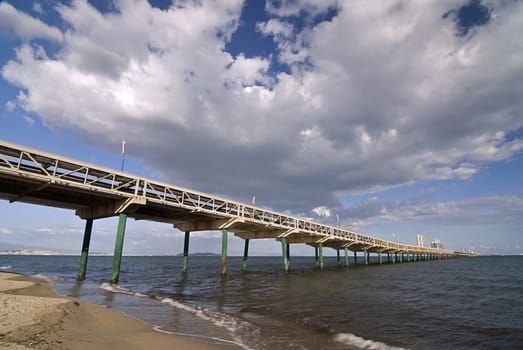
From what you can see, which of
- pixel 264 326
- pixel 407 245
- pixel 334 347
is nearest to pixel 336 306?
pixel 264 326

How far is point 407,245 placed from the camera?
8394 cm

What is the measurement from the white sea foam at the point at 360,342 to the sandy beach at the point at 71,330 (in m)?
3.60

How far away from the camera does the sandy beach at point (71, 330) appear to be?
553 cm

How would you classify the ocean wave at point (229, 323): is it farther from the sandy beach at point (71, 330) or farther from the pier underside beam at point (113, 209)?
the pier underside beam at point (113, 209)

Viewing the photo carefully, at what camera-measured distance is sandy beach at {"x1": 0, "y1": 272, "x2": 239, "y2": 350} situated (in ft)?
18.1

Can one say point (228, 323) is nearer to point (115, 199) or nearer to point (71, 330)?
point (71, 330)

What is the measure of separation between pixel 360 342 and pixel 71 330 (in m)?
7.81

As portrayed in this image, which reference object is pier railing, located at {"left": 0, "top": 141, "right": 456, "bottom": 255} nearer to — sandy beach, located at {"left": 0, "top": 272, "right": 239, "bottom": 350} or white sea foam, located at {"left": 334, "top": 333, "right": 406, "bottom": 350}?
sandy beach, located at {"left": 0, "top": 272, "right": 239, "bottom": 350}

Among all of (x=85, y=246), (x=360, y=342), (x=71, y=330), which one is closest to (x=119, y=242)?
(x=85, y=246)

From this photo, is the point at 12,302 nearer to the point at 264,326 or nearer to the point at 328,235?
the point at 264,326

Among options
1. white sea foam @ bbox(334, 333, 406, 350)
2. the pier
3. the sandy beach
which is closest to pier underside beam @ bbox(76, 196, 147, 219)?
the pier

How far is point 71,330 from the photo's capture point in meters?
6.77

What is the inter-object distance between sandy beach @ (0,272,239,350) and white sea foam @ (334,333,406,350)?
3.60 metres

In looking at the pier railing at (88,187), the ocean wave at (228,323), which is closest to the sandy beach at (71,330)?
the ocean wave at (228,323)
